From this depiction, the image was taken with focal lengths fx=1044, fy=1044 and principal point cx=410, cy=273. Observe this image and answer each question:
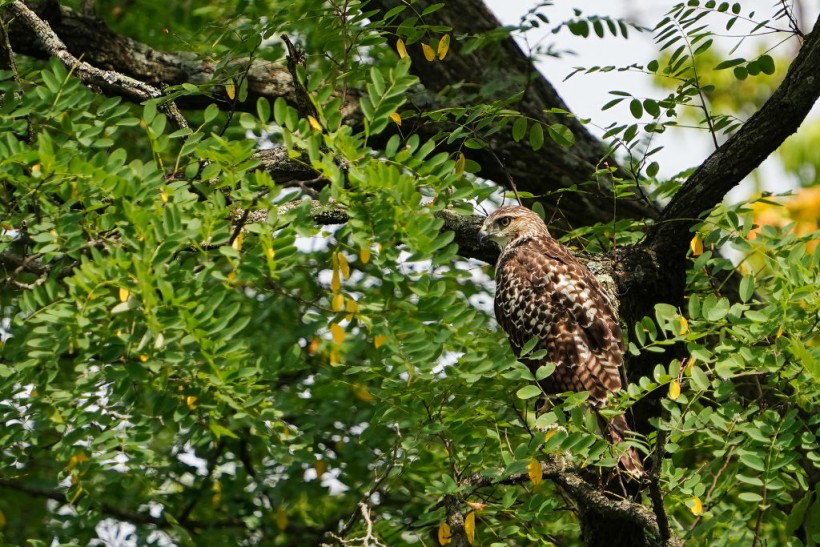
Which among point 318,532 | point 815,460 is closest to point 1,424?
point 318,532

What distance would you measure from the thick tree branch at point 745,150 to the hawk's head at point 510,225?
0.81 meters

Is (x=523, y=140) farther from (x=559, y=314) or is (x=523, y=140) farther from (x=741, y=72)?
(x=741, y=72)

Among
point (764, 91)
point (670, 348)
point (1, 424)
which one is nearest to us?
point (1, 424)

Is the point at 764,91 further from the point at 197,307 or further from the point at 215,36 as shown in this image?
the point at 197,307

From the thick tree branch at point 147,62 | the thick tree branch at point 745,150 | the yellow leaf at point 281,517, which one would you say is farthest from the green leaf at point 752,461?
the thick tree branch at point 147,62

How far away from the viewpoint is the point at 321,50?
5.12 metres

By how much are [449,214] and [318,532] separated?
2150 mm

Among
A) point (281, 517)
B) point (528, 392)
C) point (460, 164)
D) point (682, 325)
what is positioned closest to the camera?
point (528, 392)

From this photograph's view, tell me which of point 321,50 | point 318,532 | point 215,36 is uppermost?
point 215,36

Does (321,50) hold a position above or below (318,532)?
above

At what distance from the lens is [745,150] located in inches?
171

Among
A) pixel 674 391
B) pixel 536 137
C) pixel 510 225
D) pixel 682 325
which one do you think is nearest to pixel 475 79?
pixel 510 225

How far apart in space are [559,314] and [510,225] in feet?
2.32

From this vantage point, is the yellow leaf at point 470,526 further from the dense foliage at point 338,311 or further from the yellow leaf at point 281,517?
the yellow leaf at point 281,517
